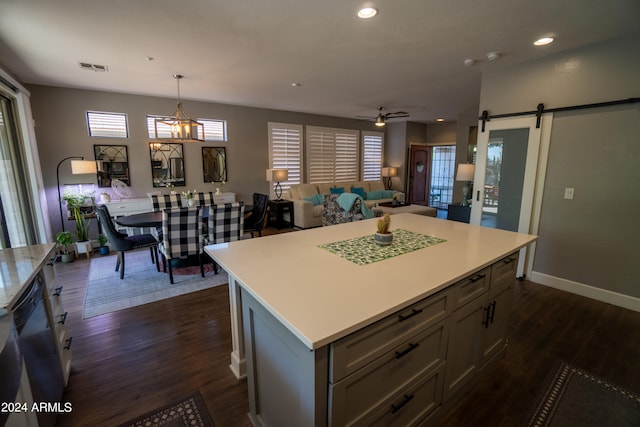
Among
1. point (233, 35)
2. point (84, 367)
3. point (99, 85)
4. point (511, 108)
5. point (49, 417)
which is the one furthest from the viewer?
point (99, 85)

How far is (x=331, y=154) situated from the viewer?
7.77 meters

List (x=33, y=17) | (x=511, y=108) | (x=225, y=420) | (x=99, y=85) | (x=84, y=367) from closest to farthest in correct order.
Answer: (x=225, y=420) → (x=84, y=367) → (x=33, y=17) → (x=511, y=108) → (x=99, y=85)

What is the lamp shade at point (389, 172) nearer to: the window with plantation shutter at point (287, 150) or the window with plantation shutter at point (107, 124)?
the window with plantation shutter at point (287, 150)

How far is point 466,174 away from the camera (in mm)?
5156

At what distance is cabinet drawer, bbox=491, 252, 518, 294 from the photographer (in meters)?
1.87

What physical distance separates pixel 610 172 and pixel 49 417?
4.93 meters

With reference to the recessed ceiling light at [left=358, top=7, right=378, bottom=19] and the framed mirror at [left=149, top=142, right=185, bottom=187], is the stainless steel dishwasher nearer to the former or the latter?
the recessed ceiling light at [left=358, top=7, right=378, bottom=19]

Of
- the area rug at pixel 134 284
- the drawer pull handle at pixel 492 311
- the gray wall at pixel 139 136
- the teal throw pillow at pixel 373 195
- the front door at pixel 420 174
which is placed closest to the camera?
the drawer pull handle at pixel 492 311

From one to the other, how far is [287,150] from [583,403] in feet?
20.8

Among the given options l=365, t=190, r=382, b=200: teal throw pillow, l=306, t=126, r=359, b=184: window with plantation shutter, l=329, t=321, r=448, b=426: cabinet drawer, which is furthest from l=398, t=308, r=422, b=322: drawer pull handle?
l=365, t=190, r=382, b=200: teal throw pillow

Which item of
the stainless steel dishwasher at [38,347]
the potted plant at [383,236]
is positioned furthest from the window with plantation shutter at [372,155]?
the stainless steel dishwasher at [38,347]

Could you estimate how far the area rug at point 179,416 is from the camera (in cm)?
169

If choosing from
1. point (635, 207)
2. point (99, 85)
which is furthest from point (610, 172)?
point (99, 85)

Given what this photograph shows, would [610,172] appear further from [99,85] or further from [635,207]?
[99,85]
